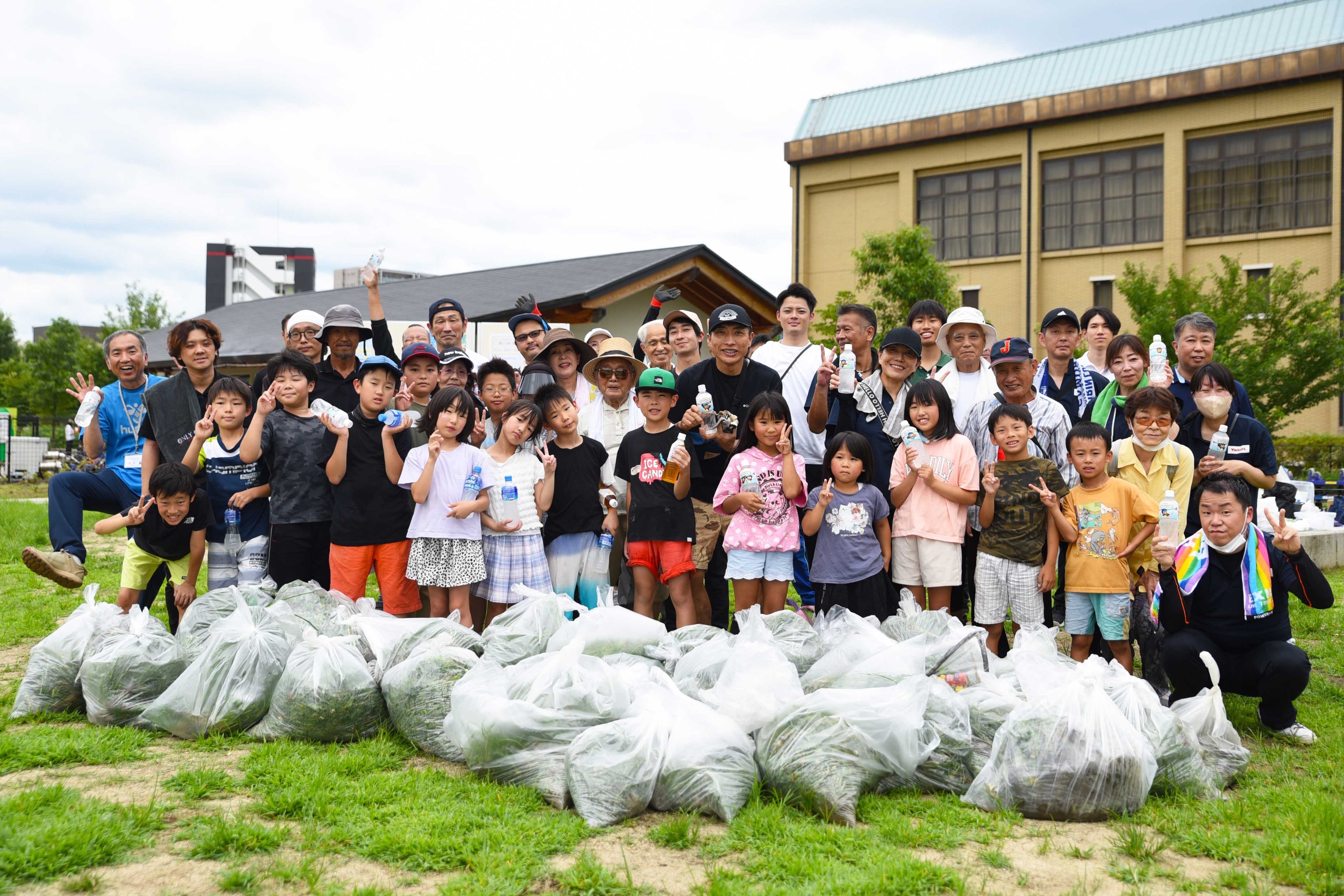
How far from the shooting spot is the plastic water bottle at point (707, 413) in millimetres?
5070

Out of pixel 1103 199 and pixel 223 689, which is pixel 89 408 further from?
pixel 1103 199

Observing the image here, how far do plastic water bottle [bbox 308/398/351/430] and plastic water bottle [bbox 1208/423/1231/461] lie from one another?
4653 millimetres

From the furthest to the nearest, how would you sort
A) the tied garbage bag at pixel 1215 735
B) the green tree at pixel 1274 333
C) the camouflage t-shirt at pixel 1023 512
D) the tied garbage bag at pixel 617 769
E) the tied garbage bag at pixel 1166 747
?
the green tree at pixel 1274 333, the camouflage t-shirt at pixel 1023 512, the tied garbage bag at pixel 1215 735, the tied garbage bag at pixel 1166 747, the tied garbage bag at pixel 617 769

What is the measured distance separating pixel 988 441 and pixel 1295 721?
190cm

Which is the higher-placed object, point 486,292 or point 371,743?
point 486,292

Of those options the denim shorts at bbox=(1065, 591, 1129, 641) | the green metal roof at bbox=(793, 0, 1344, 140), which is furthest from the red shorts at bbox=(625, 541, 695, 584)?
the green metal roof at bbox=(793, 0, 1344, 140)

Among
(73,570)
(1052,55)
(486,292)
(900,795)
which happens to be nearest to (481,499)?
(73,570)

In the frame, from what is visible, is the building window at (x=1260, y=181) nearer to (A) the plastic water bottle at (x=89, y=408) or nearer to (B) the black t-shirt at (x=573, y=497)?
(B) the black t-shirt at (x=573, y=497)

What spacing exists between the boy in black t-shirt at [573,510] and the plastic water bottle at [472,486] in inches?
17.6

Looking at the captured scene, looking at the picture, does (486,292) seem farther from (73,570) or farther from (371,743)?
(371,743)

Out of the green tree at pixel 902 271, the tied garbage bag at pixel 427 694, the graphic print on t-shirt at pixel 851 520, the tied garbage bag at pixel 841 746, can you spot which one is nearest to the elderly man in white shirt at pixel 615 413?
the graphic print on t-shirt at pixel 851 520

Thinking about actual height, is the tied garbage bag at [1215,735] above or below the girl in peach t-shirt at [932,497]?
below

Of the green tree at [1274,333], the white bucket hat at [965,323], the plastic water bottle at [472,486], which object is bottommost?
the plastic water bottle at [472,486]

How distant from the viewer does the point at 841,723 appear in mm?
3244
